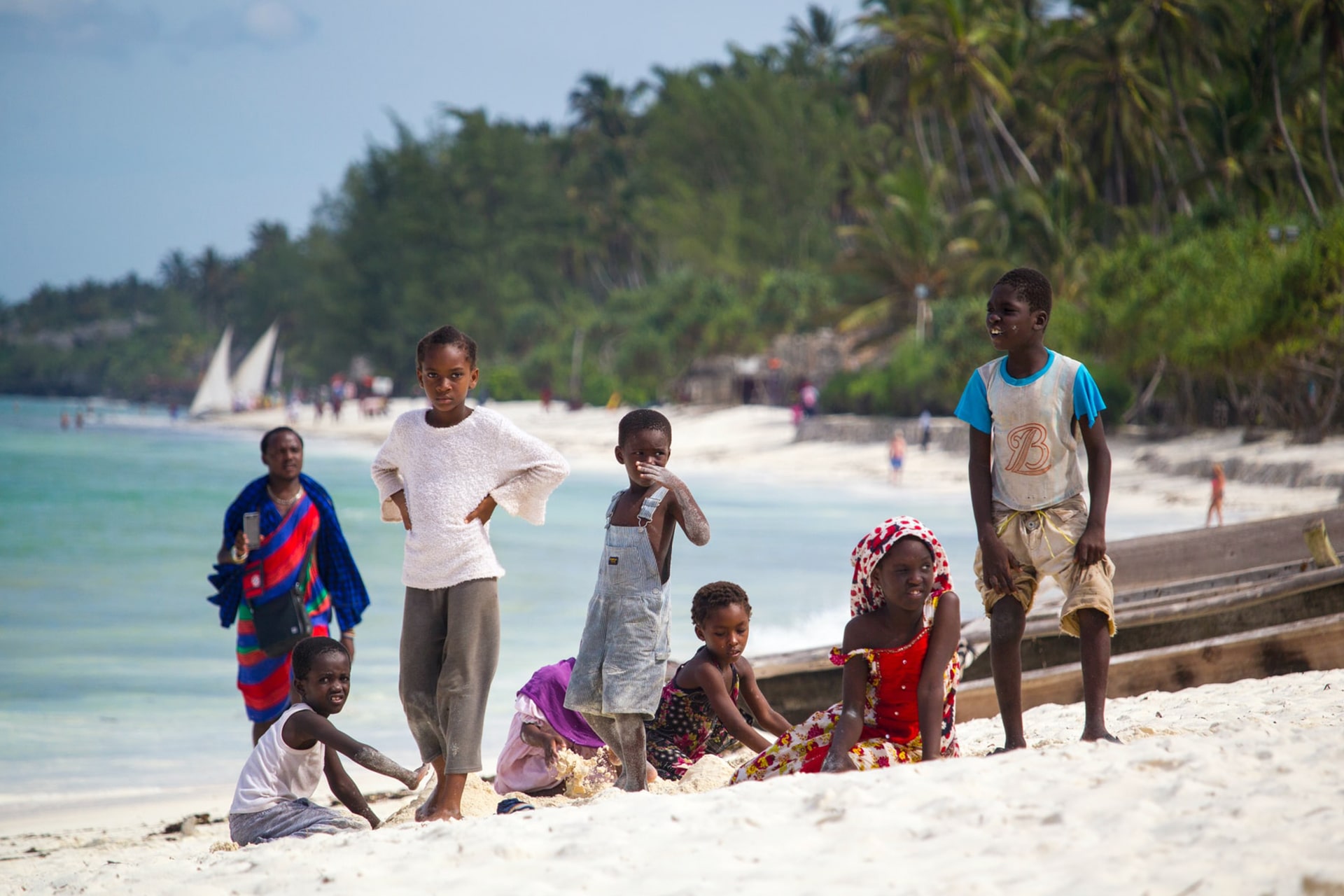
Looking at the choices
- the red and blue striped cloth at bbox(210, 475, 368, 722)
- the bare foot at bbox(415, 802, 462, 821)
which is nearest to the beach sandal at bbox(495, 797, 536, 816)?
the bare foot at bbox(415, 802, 462, 821)

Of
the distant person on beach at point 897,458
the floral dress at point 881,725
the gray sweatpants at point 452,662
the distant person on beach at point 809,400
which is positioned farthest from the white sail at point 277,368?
the floral dress at point 881,725

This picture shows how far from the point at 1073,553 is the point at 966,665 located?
2.03 meters

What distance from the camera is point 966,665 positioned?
543cm

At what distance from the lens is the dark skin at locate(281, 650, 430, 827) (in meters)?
3.73

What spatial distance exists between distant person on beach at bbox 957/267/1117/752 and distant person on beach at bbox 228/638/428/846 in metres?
1.83

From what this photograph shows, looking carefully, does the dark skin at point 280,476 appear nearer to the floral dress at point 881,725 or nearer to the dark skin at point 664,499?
the dark skin at point 664,499

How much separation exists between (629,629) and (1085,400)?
146cm

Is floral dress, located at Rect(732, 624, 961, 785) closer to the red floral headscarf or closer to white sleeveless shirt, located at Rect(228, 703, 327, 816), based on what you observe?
the red floral headscarf

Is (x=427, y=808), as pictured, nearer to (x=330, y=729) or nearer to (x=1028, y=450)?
(x=330, y=729)

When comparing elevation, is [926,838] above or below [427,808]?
above

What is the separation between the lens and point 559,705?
435 centimetres

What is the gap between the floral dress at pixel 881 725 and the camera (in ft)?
11.4

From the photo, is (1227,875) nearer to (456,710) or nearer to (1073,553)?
(1073,553)

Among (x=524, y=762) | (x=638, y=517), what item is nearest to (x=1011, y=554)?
(x=638, y=517)
